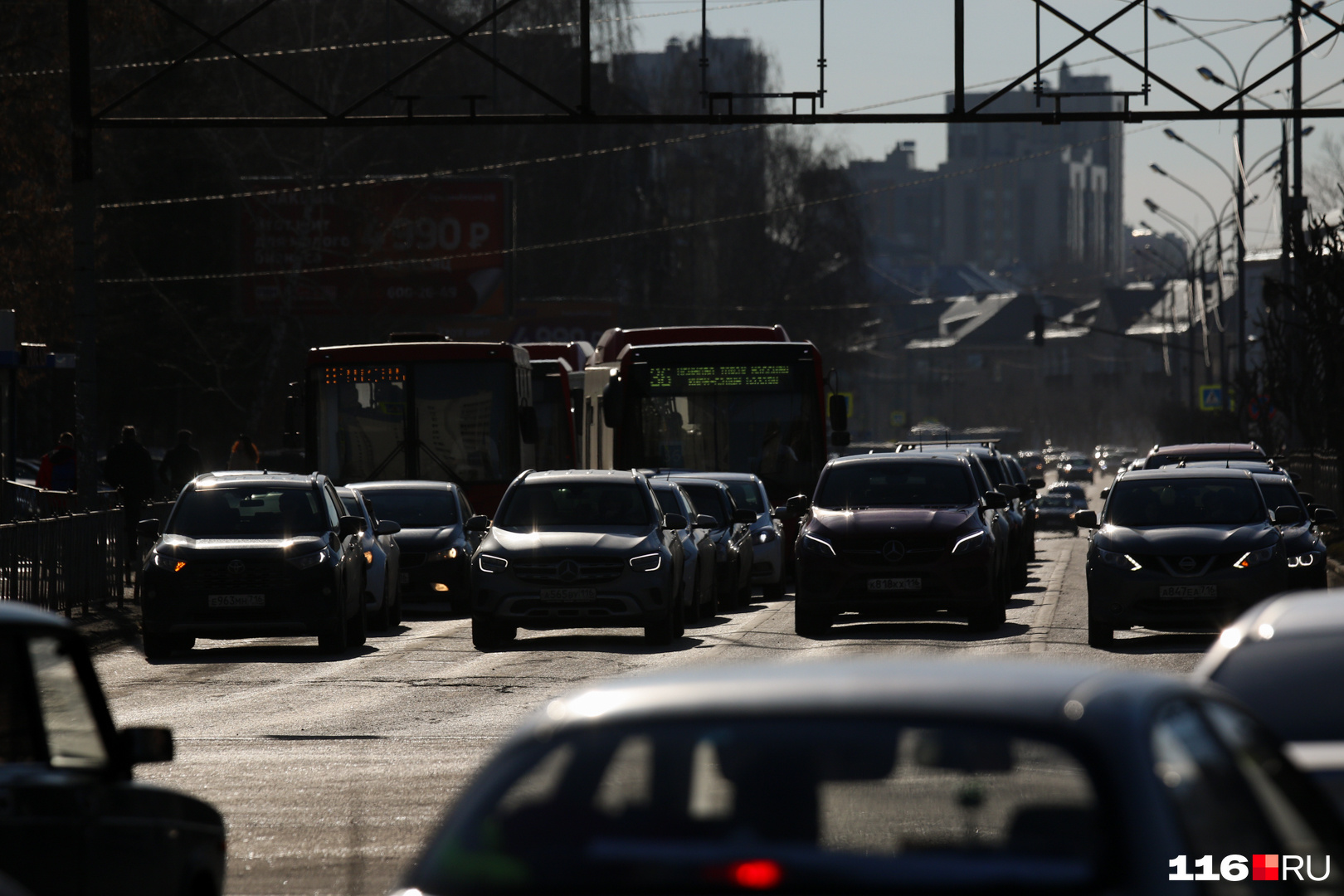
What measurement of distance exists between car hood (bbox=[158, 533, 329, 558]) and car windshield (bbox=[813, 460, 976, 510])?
5.30 m

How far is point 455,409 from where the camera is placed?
29.6m

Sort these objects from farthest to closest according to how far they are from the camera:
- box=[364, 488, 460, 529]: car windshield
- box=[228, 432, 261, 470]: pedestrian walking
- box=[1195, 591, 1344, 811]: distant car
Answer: box=[228, 432, 261, 470]: pedestrian walking < box=[364, 488, 460, 529]: car windshield < box=[1195, 591, 1344, 811]: distant car

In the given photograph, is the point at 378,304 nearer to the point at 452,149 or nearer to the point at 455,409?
the point at 452,149

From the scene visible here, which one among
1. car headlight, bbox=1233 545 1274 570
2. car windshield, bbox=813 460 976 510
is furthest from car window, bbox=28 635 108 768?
car windshield, bbox=813 460 976 510

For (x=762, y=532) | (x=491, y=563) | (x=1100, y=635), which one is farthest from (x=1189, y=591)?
(x=762, y=532)

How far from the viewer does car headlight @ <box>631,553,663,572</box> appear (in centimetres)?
2091

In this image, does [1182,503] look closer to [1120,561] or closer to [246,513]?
[1120,561]

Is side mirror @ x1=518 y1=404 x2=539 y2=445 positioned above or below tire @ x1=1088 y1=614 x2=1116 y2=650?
above

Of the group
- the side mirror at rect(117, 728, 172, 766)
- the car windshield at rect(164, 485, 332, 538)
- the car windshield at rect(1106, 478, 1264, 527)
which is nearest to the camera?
the side mirror at rect(117, 728, 172, 766)

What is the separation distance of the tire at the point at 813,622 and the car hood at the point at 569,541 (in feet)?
6.13

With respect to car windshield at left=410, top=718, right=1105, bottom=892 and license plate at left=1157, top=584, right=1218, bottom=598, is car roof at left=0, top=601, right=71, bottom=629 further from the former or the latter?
license plate at left=1157, top=584, right=1218, bottom=598

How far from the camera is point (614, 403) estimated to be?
31.2 metres

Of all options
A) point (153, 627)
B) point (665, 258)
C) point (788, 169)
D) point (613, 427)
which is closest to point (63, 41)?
point (613, 427)

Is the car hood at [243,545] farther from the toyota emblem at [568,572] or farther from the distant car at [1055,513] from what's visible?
the distant car at [1055,513]
